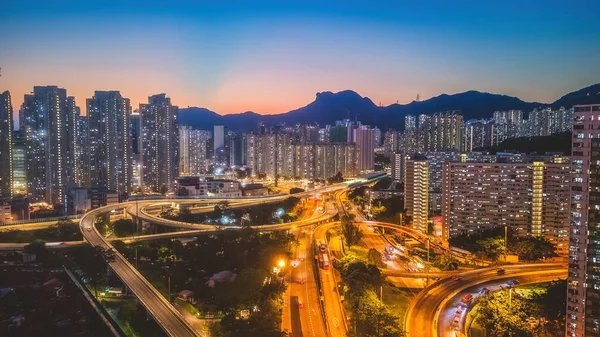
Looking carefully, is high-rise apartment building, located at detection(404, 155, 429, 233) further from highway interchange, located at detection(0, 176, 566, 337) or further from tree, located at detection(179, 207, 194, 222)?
tree, located at detection(179, 207, 194, 222)

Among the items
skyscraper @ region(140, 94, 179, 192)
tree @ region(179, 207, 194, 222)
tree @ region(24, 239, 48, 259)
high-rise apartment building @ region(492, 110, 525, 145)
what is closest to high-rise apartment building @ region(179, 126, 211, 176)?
skyscraper @ region(140, 94, 179, 192)

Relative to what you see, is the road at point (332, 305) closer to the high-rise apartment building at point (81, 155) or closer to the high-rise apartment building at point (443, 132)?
the high-rise apartment building at point (81, 155)

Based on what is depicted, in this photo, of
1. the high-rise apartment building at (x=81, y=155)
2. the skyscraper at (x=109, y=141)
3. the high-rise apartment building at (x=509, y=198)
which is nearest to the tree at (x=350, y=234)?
the high-rise apartment building at (x=509, y=198)

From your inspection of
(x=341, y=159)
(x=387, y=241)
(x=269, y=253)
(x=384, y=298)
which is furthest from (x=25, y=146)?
(x=341, y=159)

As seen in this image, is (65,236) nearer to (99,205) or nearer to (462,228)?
(99,205)

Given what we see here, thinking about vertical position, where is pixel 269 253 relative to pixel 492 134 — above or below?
below

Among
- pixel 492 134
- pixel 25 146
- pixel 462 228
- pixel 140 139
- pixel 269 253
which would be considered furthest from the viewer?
pixel 492 134

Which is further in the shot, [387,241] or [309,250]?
[387,241]

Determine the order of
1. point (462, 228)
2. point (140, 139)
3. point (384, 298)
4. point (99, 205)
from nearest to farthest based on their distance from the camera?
point (384, 298) < point (462, 228) < point (99, 205) < point (140, 139)
